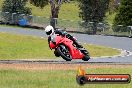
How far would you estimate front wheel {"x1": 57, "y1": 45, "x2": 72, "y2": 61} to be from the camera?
10.3 meters

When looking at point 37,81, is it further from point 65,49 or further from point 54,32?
point 54,32

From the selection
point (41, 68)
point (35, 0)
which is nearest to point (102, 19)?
point (35, 0)

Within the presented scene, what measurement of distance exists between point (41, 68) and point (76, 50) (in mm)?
5876

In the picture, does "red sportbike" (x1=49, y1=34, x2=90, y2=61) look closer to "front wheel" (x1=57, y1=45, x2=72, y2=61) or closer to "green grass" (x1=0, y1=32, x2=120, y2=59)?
"front wheel" (x1=57, y1=45, x2=72, y2=61)

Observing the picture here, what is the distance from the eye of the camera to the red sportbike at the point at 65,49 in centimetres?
1012

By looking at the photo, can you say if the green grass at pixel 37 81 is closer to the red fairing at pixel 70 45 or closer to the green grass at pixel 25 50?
the red fairing at pixel 70 45

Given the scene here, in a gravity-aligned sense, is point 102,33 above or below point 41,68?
below

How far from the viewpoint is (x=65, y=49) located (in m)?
10.5

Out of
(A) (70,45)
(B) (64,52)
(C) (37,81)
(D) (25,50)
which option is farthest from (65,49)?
(D) (25,50)

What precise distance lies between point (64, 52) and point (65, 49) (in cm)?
9

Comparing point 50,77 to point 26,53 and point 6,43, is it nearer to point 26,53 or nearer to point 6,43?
point 26,53

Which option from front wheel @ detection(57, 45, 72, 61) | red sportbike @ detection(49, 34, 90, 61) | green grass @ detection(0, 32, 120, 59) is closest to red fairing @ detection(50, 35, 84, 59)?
red sportbike @ detection(49, 34, 90, 61)

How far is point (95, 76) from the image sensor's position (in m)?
8.12

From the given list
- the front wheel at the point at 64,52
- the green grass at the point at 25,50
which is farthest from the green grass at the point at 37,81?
the green grass at the point at 25,50
